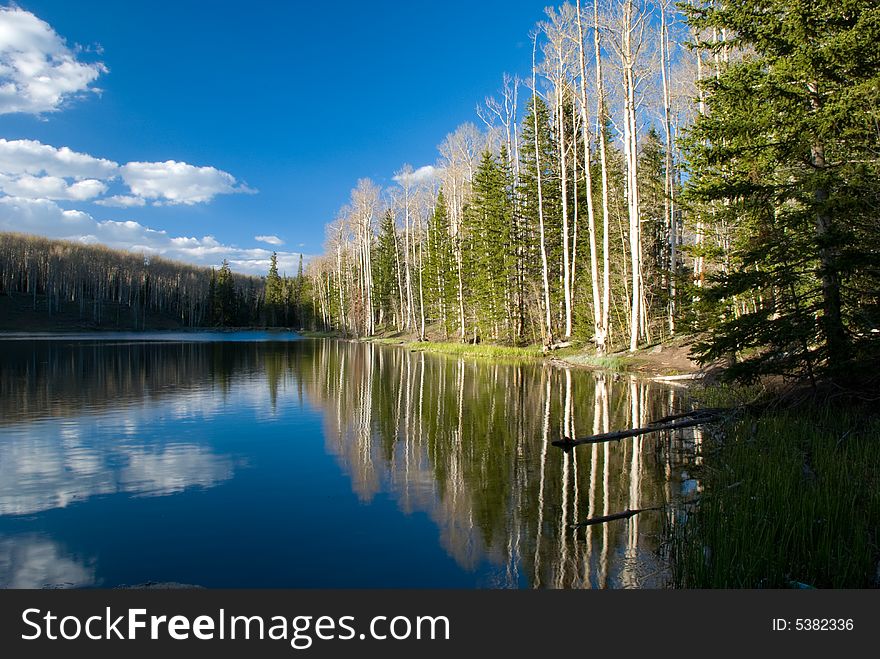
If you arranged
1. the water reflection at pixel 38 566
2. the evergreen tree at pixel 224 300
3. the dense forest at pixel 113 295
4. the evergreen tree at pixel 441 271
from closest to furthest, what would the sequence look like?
the water reflection at pixel 38 566 → the evergreen tree at pixel 441 271 → the dense forest at pixel 113 295 → the evergreen tree at pixel 224 300

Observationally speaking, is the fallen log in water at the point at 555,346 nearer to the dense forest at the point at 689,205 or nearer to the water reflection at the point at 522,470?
the dense forest at the point at 689,205

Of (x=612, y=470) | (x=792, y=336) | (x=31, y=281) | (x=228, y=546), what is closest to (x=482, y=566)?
(x=228, y=546)

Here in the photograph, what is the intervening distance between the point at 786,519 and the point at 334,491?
5.22 meters

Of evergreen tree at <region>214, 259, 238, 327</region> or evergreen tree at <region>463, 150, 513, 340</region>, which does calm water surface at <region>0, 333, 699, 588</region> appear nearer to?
evergreen tree at <region>463, 150, 513, 340</region>

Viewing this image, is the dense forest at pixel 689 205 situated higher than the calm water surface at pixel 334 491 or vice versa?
the dense forest at pixel 689 205

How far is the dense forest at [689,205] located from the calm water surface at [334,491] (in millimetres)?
3224

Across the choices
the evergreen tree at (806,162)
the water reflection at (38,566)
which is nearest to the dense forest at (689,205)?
the evergreen tree at (806,162)

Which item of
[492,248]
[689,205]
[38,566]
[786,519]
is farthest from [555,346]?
[38,566]

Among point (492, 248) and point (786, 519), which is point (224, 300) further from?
point (786, 519)

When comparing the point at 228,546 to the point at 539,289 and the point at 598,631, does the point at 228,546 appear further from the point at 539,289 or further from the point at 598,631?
the point at 539,289

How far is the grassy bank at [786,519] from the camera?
3814mm

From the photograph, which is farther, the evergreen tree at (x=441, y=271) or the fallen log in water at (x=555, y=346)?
the evergreen tree at (x=441, y=271)

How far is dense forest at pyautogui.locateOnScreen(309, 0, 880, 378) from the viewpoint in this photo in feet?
24.8

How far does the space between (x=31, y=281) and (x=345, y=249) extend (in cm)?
8473
